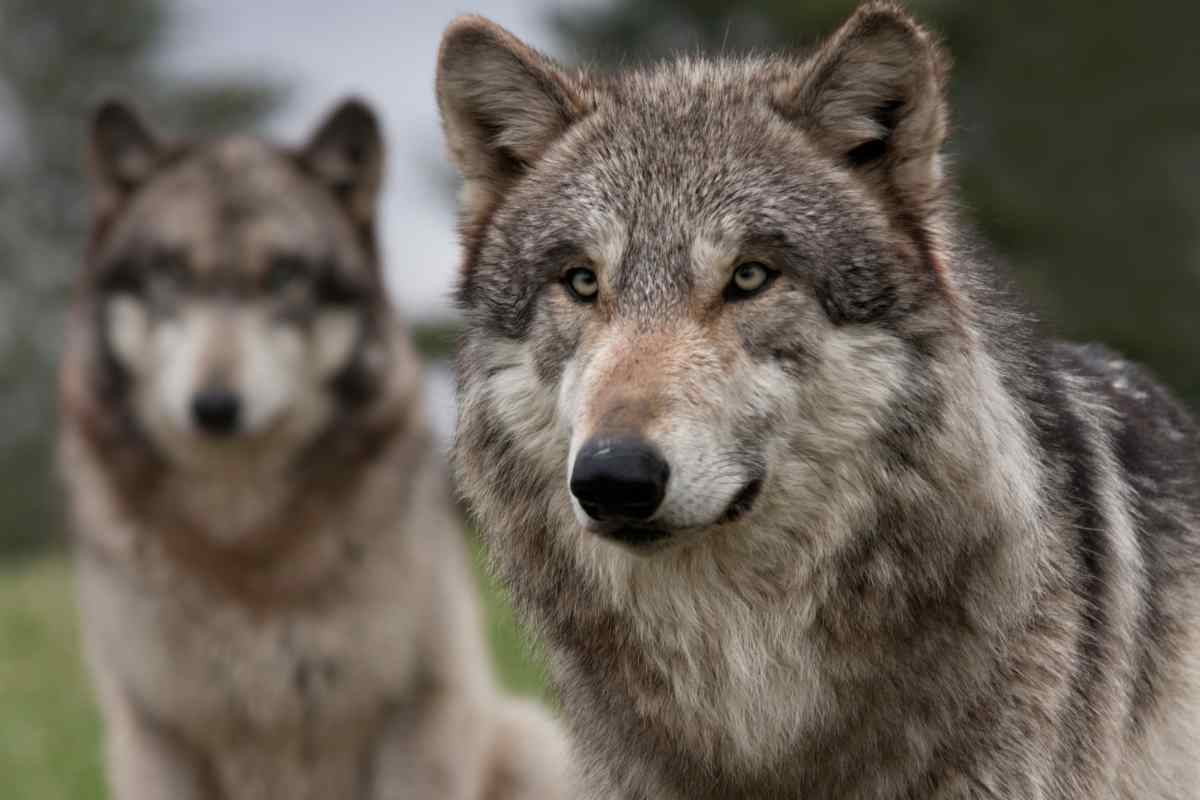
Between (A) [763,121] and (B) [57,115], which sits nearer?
(A) [763,121]

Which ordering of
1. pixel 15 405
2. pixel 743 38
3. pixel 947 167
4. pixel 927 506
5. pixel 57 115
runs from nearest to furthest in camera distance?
pixel 927 506, pixel 947 167, pixel 743 38, pixel 15 405, pixel 57 115

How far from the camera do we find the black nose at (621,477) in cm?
344

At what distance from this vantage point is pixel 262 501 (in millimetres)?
7945

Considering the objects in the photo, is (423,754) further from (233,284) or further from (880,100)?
(880,100)

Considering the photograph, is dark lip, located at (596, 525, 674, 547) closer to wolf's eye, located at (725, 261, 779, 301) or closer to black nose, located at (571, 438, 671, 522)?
black nose, located at (571, 438, 671, 522)

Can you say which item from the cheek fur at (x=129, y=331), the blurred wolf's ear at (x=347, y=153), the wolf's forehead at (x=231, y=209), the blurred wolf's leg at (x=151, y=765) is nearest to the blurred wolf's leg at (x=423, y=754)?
the blurred wolf's leg at (x=151, y=765)

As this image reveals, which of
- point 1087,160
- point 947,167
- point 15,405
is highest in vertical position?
point 947,167

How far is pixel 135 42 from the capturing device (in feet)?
111

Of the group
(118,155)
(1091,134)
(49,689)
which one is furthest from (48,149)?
(118,155)

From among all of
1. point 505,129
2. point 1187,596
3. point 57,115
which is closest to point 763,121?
point 505,129

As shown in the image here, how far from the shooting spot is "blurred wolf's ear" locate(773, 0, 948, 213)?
3.82 m

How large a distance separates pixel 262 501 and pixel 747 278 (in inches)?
184

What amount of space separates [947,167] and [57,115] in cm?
3123

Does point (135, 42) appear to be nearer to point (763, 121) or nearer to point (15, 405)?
point (15, 405)
